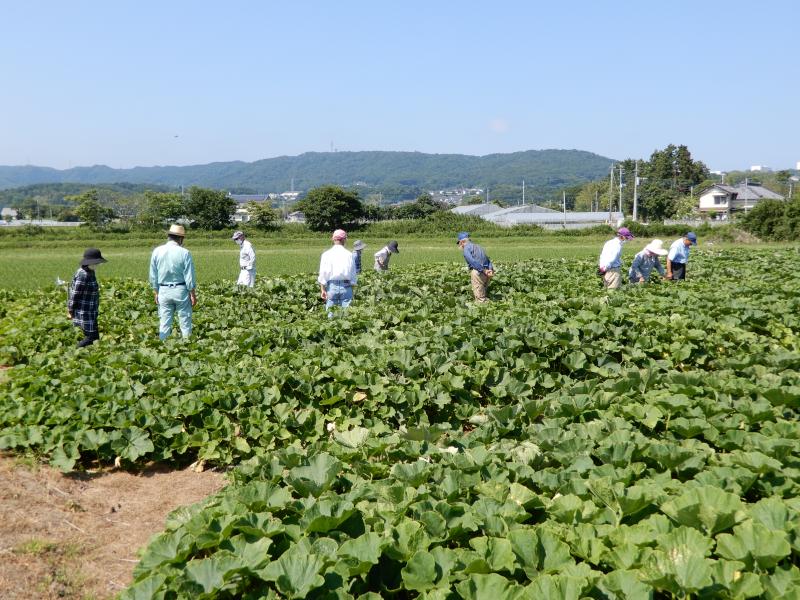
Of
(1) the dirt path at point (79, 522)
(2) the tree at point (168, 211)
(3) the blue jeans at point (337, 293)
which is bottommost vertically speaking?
(1) the dirt path at point (79, 522)

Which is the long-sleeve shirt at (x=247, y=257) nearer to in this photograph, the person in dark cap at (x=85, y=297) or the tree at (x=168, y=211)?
the person in dark cap at (x=85, y=297)

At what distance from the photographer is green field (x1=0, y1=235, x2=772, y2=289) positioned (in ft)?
88.2

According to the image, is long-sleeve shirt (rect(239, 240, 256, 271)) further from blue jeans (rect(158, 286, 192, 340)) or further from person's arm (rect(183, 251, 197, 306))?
person's arm (rect(183, 251, 197, 306))

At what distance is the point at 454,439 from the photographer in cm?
461

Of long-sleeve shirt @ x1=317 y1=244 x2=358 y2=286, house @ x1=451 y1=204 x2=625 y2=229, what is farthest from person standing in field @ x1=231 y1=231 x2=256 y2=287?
house @ x1=451 y1=204 x2=625 y2=229

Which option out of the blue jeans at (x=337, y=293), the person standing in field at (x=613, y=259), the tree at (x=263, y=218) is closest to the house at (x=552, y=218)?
the tree at (x=263, y=218)

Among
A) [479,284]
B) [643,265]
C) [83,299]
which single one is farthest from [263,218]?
[83,299]

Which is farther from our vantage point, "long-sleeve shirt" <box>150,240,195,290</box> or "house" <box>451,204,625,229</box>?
"house" <box>451,204,625,229</box>

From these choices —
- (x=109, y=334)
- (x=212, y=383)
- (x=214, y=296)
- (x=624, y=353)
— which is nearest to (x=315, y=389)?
(x=212, y=383)

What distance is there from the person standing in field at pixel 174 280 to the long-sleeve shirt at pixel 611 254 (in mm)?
7176

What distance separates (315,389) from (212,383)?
2.98ft

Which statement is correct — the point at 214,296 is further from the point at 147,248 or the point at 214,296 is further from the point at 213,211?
the point at 213,211

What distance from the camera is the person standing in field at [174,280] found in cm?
889

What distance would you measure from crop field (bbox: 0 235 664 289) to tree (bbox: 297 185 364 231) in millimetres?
8369
